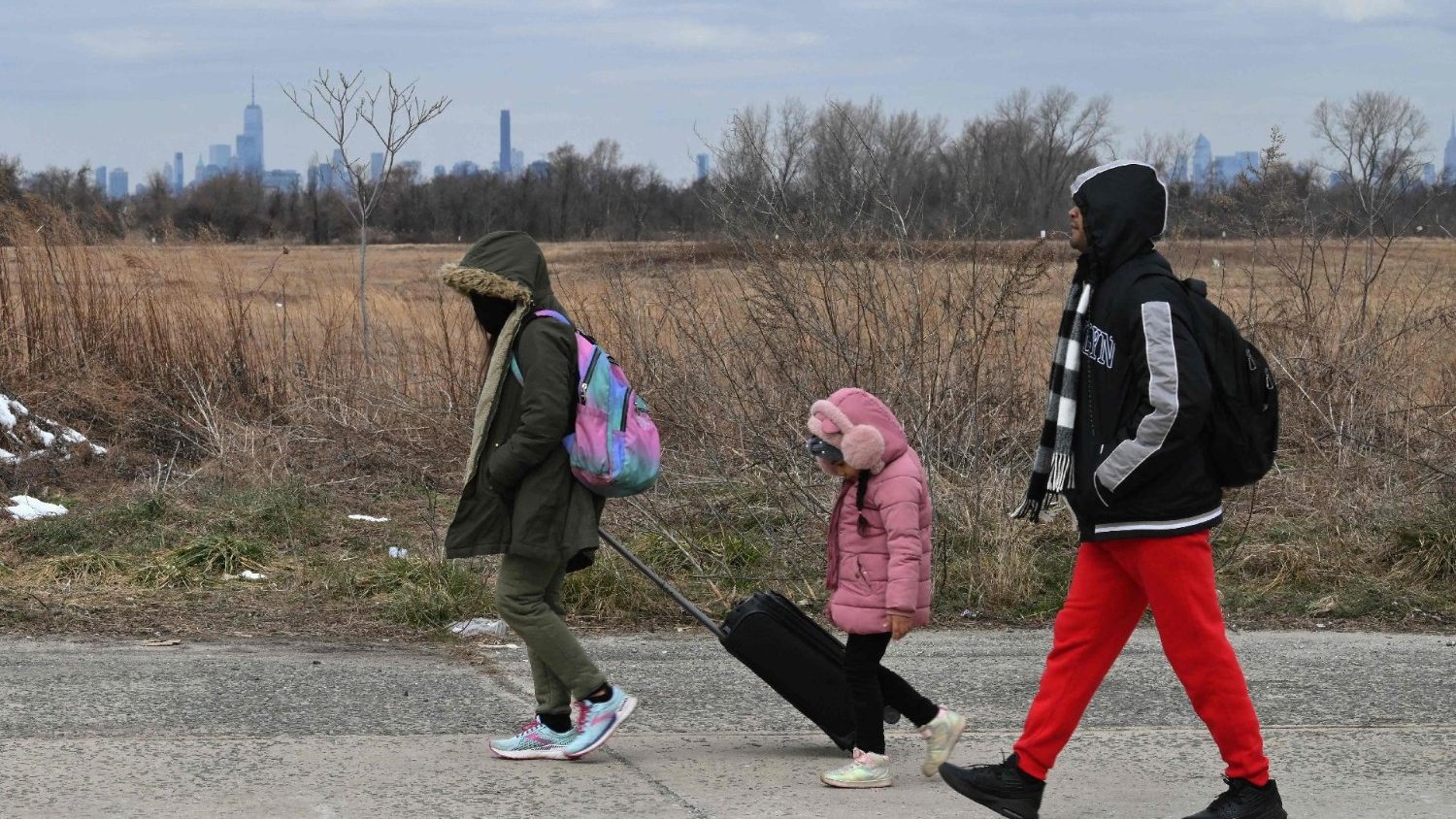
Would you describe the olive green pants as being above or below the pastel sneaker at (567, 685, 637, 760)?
above

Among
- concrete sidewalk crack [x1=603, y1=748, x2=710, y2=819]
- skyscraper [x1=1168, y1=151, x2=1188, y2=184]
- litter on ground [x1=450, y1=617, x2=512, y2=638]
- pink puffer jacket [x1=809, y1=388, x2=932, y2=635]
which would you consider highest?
skyscraper [x1=1168, y1=151, x2=1188, y2=184]

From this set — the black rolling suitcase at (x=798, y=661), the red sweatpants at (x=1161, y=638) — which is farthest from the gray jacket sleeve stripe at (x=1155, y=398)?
the black rolling suitcase at (x=798, y=661)

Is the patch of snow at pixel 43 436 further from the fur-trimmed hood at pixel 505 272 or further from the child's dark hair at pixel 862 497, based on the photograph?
the child's dark hair at pixel 862 497

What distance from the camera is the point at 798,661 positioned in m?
4.93

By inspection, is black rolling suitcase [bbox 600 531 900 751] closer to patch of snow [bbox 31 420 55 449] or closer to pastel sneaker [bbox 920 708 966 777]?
pastel sneaker [bbox 920 708 966 777]

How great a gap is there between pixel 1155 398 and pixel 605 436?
1.67 m

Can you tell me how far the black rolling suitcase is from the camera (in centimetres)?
491

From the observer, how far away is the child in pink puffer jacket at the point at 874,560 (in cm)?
449

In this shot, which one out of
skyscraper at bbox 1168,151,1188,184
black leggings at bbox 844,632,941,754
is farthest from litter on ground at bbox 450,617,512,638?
skyscraper at bbox 1168,151,1188,184

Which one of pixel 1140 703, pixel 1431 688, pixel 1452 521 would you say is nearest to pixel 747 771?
pixel 1140 703

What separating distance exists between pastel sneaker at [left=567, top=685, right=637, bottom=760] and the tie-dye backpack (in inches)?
27.4

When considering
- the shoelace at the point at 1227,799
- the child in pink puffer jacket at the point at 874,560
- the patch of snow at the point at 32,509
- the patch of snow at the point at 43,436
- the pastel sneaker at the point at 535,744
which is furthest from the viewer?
the patch of snow at the point at 43,436

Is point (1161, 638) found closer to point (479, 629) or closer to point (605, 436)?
point (605, 436)

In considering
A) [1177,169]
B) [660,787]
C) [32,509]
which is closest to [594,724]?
[660,787]
